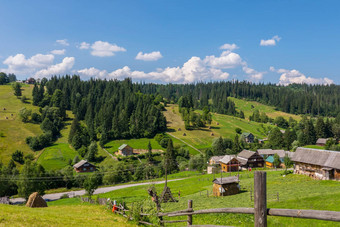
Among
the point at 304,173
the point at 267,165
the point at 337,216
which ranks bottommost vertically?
the point at 267,165

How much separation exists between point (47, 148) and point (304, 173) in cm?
10606

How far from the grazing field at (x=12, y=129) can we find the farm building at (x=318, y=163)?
342ft

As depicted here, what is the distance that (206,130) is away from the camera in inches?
5605

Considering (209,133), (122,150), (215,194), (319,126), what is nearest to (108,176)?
(122,150)

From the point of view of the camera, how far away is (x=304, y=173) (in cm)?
5709

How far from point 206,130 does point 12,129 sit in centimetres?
10667

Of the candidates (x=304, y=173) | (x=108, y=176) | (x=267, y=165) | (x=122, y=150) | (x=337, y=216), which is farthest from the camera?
(x=122, y=150)

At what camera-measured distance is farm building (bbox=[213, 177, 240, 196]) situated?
42.2 metres

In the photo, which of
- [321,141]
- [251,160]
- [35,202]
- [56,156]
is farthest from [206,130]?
[35,202]

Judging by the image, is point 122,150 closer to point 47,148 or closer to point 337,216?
point 47,148

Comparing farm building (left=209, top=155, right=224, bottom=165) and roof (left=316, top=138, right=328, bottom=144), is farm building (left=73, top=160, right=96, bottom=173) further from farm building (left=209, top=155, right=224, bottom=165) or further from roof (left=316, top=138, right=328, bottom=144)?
roof (left=316, top=138, right=328, bottom=144)

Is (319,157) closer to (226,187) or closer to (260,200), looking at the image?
(226,187)

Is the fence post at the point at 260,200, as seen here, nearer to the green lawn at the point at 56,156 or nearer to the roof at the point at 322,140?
the green lawn at the point at 56,156

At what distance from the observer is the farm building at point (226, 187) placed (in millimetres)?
42156
